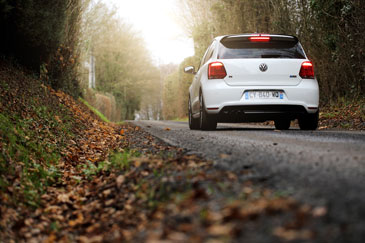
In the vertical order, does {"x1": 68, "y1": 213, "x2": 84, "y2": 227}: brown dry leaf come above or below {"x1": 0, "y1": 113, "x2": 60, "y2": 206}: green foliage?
below

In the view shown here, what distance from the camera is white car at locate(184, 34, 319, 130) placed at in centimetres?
718

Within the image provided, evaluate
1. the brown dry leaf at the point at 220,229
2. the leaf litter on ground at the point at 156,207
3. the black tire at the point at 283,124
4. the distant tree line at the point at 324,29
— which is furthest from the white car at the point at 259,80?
the brown dry leaf at the point at 220,229

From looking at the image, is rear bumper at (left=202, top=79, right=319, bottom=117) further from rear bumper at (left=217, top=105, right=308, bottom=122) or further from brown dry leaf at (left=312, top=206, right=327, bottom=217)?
brown dry leaf at (left=312, top=206, right=327, bottom=217)

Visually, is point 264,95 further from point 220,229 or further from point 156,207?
point 220,229

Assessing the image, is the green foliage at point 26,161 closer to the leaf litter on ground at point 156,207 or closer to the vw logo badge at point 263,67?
the leaf litter on ground at point 156,207

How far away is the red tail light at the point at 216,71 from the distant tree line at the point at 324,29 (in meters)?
5.01

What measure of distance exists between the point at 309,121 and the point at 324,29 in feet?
19.1

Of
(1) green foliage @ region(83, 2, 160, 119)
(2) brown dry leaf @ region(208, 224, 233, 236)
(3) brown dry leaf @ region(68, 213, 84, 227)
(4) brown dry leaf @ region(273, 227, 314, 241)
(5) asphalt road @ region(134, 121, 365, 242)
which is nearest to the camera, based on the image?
(4) brown dry leaf @ region(273, 227, 314, 241)

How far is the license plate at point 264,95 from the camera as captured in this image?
717 centimetres

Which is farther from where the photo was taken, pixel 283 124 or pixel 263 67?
pixel 283 124

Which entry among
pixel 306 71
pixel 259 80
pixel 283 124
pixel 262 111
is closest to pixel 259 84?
pixel 259 80

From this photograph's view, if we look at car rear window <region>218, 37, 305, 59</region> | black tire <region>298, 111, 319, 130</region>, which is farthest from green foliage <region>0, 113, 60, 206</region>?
black tire <region>298, 111, 319, 130</region>

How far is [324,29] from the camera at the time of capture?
12.4 meters

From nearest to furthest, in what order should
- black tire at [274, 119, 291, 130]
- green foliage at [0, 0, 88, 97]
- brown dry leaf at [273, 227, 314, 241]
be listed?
brown dry leaf at [273, 227, 314, 241], green foliage at [0, 0, 88, 97], black tire at [274, 119, 291, 130]
